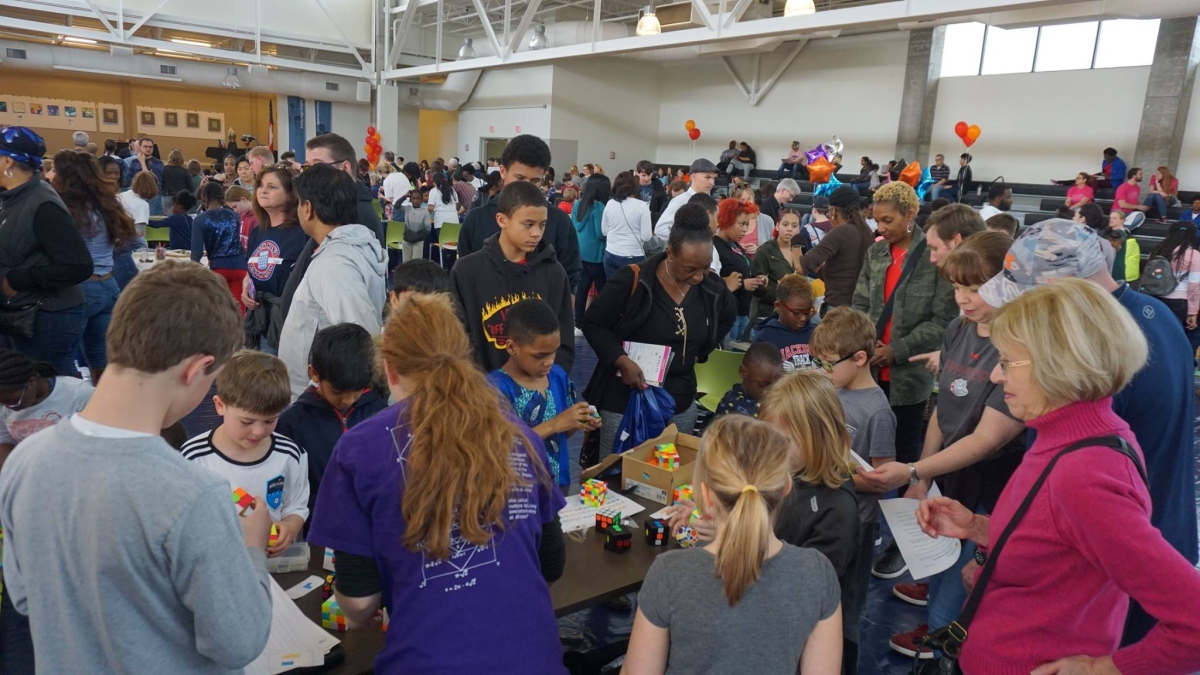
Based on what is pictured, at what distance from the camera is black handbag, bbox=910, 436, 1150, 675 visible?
1298 millimetres

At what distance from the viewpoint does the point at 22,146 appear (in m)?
2.93

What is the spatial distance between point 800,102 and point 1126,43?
5.75 meters

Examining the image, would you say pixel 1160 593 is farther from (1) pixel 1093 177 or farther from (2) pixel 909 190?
(1) pixel 1093 177

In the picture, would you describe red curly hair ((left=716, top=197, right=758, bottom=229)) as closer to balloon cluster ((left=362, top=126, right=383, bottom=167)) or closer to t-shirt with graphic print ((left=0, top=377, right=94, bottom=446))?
t-shirt with graphic print ((left=0, top=377, right=94, bottom=446))

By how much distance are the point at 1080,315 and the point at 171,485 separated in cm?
155

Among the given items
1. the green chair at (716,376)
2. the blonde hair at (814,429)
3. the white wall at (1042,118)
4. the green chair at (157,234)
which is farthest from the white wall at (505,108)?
the blonde hair at (814,429)

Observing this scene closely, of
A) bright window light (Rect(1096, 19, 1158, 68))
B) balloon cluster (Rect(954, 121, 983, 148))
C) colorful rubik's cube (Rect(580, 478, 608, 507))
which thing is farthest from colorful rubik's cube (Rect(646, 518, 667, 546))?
bright window light (Rect(1096, 19, 1158, 68))

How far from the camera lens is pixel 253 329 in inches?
132

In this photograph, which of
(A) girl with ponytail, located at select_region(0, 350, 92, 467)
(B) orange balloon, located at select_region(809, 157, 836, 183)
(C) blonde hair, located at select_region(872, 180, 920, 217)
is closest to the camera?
(A) girl with ponytail, located at select_region(0, 350, 92, 467)

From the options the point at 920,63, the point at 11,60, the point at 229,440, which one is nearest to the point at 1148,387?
the point at 229,440

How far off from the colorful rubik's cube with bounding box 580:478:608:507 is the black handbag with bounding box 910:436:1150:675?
97 centimetres

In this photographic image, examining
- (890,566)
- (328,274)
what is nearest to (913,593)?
(890,566)

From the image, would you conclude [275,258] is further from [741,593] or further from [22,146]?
[741,593]

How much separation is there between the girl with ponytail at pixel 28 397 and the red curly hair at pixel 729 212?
327 cm
